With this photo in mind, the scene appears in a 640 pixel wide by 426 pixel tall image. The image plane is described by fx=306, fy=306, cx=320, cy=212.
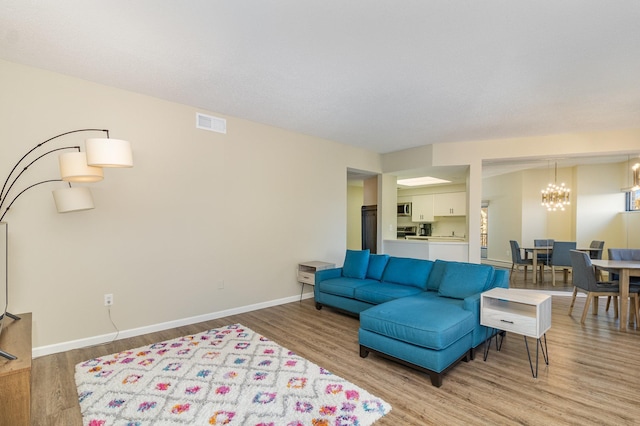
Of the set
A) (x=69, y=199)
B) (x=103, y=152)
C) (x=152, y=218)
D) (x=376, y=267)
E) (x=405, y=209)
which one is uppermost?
(x=103, y=152)

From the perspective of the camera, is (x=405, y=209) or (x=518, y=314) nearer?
(x=518, y=314)

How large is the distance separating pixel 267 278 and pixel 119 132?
2.78m

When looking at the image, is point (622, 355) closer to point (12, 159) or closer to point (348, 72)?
point (348, 72)

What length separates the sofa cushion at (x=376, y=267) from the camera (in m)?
4.49

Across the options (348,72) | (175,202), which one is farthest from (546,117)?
(175,202)

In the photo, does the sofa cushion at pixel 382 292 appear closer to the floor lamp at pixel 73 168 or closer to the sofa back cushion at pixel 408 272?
the sofa back cushion at pixel 408 272

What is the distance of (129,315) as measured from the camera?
11.7ft

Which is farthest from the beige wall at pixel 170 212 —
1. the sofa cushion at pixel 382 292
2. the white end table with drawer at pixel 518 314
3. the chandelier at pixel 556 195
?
the white end table with drawer at pixel 518 314

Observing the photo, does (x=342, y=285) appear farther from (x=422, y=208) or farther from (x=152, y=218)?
A: (x=422, y=208)

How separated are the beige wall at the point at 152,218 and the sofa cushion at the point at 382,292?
1.56 m

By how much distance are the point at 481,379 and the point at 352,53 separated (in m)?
3.05

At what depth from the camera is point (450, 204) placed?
8531mm

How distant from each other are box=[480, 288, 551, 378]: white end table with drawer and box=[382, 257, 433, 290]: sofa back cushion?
1008 mm

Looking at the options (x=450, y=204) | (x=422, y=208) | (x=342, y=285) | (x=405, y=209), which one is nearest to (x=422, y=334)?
(x=342, y=285)
